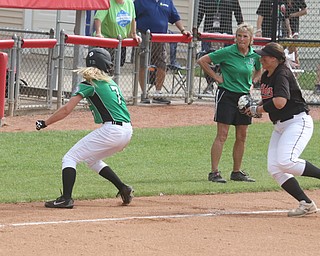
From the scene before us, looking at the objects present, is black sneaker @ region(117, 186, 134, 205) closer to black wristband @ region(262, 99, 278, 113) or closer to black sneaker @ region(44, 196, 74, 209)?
black sneaker @ region(44, 196, 74, 209)

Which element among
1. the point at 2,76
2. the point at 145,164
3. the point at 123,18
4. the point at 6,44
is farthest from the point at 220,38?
the point at 145,164

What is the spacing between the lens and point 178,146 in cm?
1399

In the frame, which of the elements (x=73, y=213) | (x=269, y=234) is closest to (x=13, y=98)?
(x=73, y=213)

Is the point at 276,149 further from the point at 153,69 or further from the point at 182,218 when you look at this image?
the point at 153,69

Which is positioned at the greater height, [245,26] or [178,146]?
[245,26]

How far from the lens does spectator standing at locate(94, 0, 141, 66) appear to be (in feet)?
53.5

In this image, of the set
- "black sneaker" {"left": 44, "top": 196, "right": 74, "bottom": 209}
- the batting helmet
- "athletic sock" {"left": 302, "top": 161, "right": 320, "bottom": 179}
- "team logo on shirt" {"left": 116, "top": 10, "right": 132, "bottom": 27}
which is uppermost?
"team logo on shirt" {"left": 116, "top": 10, "right": 132, "bottom": 27}

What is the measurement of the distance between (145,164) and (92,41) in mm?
3879

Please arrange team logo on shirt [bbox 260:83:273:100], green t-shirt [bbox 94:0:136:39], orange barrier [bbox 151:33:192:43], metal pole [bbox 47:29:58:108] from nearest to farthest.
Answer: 1. team logo on shirt [bbox 260:83:273:100]
2. metal pole [bbox 47:29:58:108]
3. green t-shirt [bbox 94:0:136:39]
4. orange barrier [bbox 151:33:192:43]

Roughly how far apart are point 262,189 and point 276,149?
6.14ft

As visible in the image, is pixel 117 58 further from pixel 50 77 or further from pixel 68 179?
pixel 68 179

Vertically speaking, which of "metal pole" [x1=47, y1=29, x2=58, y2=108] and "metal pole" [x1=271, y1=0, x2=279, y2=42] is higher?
"metal pole" [x1=271, y1=0, x2=279, y2=42]

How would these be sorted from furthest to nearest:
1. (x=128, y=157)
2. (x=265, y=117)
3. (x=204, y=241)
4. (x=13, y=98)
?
(x=265, y=117) < (x=13, y=98) < (x=128, y=157) < (x=204, y=241)

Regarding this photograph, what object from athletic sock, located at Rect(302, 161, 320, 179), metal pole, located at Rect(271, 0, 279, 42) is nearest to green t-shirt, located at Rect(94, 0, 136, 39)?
metal pole, located at Rect(271, 0, 279, 42)
